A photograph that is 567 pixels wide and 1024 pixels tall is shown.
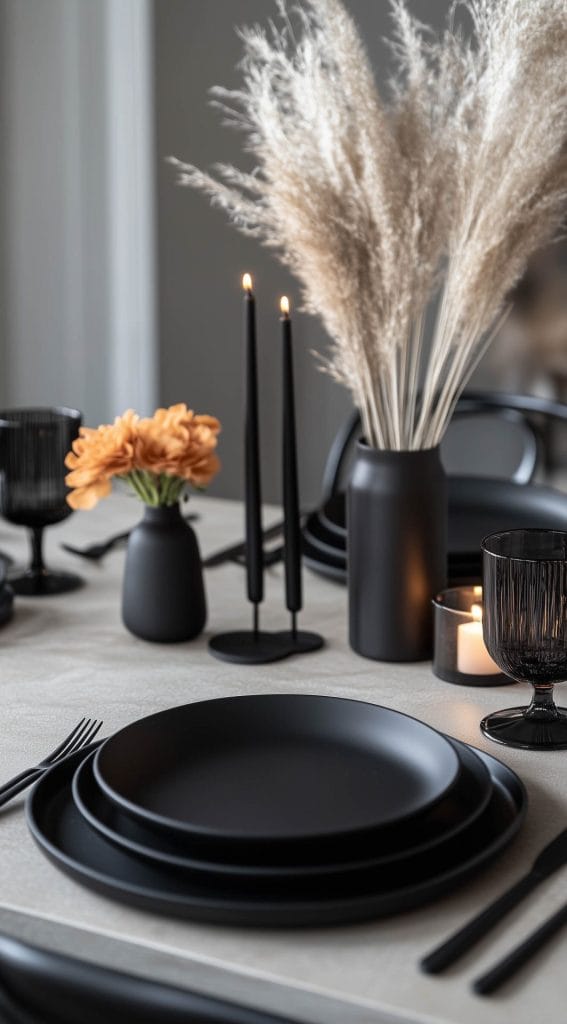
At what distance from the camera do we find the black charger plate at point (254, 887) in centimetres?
68

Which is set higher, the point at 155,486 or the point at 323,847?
the point at 155,486

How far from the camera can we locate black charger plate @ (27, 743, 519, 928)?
26.7 inches

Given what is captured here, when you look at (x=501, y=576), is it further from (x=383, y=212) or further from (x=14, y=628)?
(x=14, y=628)

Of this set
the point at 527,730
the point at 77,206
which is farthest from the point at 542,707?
the point at 77,206

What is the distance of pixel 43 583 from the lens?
1415 millimetres

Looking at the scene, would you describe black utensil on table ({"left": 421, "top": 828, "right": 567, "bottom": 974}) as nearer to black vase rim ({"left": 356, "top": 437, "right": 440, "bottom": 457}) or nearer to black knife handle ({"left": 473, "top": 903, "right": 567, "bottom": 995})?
black knife handle ({"left": 473, "top": 903, "right": 567, "bottom": 995})

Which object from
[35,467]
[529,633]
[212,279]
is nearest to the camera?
[529,633]

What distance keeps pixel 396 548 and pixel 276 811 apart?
0.40m

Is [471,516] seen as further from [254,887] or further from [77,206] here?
[77,206]

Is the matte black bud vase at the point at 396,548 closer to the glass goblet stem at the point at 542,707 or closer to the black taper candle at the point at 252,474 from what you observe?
the black taper candle at the point at 252,474

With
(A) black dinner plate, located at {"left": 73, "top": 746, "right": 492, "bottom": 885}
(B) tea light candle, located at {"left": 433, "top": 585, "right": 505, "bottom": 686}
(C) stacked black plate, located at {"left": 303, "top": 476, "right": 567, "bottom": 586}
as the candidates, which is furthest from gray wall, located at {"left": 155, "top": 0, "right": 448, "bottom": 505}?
(A) black dinner plate, located at {"left": 73, "top": 746, "right": 492, "bottom": 885}

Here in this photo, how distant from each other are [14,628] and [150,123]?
2.20 meters

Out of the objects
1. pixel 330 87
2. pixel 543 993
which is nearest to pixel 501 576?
pixel 543 993

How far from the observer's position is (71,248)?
328 centimetres
